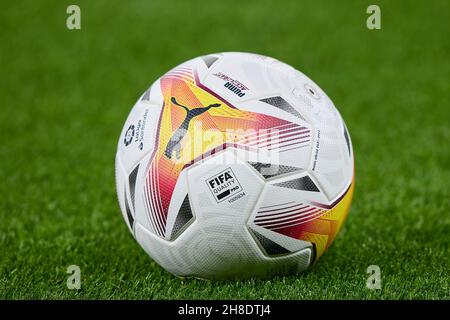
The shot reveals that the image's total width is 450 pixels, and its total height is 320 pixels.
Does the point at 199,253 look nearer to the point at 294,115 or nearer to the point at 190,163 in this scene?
the point at 190,163

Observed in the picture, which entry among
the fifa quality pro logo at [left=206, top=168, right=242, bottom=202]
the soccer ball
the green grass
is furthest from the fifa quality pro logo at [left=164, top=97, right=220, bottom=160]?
the green grass

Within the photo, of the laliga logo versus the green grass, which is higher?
the laliga logo

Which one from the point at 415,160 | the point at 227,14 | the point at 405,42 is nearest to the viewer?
the point at 415,160

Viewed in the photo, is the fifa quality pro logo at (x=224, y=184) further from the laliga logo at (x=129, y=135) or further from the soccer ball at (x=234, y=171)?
the laliga logo at (x=129, y=135)

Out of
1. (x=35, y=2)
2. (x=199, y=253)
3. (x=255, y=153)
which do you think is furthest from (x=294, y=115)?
(x=35, y=2)

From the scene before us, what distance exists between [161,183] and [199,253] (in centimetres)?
43

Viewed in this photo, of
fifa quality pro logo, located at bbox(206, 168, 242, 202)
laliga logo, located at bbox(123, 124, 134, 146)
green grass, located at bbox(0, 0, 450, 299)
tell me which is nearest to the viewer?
fifa quality pro logo, located at bbox(206, 168, 242, 202)

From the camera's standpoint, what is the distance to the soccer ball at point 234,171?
3797 mm

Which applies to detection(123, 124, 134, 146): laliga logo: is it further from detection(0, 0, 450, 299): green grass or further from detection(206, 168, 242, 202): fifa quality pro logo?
detection(0, 0, 450, 299): green grass

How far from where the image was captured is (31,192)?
245 inches

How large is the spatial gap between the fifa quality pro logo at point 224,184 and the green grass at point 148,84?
0.54m

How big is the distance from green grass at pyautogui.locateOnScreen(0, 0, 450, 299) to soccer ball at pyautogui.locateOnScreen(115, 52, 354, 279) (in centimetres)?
23

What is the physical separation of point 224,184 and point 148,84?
5877 mm

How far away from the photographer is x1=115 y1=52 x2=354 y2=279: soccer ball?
3797 millimetres
